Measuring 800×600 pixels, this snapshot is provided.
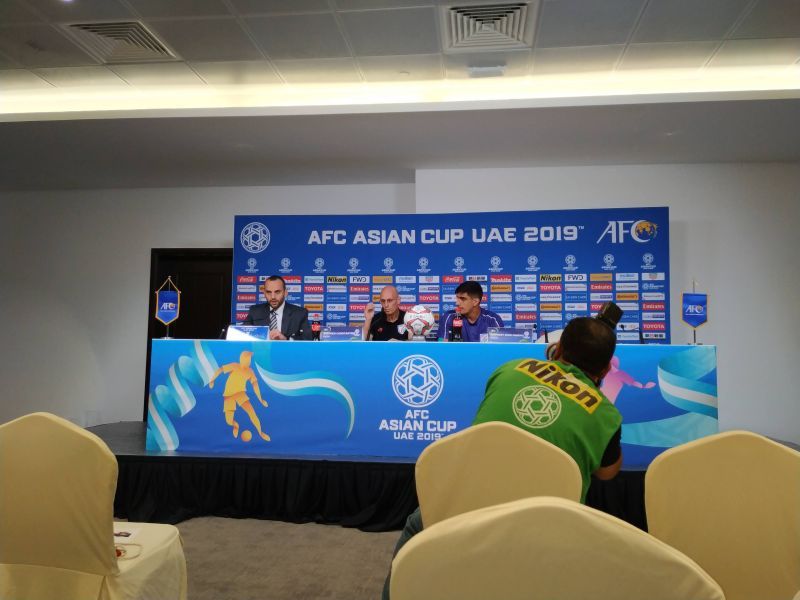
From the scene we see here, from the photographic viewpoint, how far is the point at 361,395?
3049 millimetres

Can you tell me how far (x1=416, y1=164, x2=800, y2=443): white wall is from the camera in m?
5.08

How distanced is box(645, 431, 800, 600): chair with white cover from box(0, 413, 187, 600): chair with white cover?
1.20 metres

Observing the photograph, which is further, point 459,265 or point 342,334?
point 459,265

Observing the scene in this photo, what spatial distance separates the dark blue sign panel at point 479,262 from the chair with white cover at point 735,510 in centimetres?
391

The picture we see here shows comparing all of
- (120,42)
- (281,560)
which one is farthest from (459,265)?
(281,560)

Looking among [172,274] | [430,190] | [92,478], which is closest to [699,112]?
[430,190]

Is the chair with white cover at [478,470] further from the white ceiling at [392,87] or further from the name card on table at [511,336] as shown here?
the white ceiling at [392,87]

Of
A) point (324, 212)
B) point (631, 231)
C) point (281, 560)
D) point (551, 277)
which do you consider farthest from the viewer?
point (324, 212)

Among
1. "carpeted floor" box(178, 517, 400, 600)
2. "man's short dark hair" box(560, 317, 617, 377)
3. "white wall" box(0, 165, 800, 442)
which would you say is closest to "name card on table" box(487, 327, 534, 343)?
"carpeted floor" box(178, 517, 400, 600)

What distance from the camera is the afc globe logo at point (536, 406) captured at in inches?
54.0

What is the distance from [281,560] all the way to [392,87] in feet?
10.7

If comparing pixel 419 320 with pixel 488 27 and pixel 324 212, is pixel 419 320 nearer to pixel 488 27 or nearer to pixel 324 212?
pixel 488 27

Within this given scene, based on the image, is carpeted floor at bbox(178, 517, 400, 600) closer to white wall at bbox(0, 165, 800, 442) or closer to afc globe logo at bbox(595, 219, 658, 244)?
afc globe logo at bbox(595, 219, 658, 244)

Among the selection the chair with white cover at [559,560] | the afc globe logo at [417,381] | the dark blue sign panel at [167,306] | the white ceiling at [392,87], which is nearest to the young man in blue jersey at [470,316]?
the afc globe logo at [417,381]
